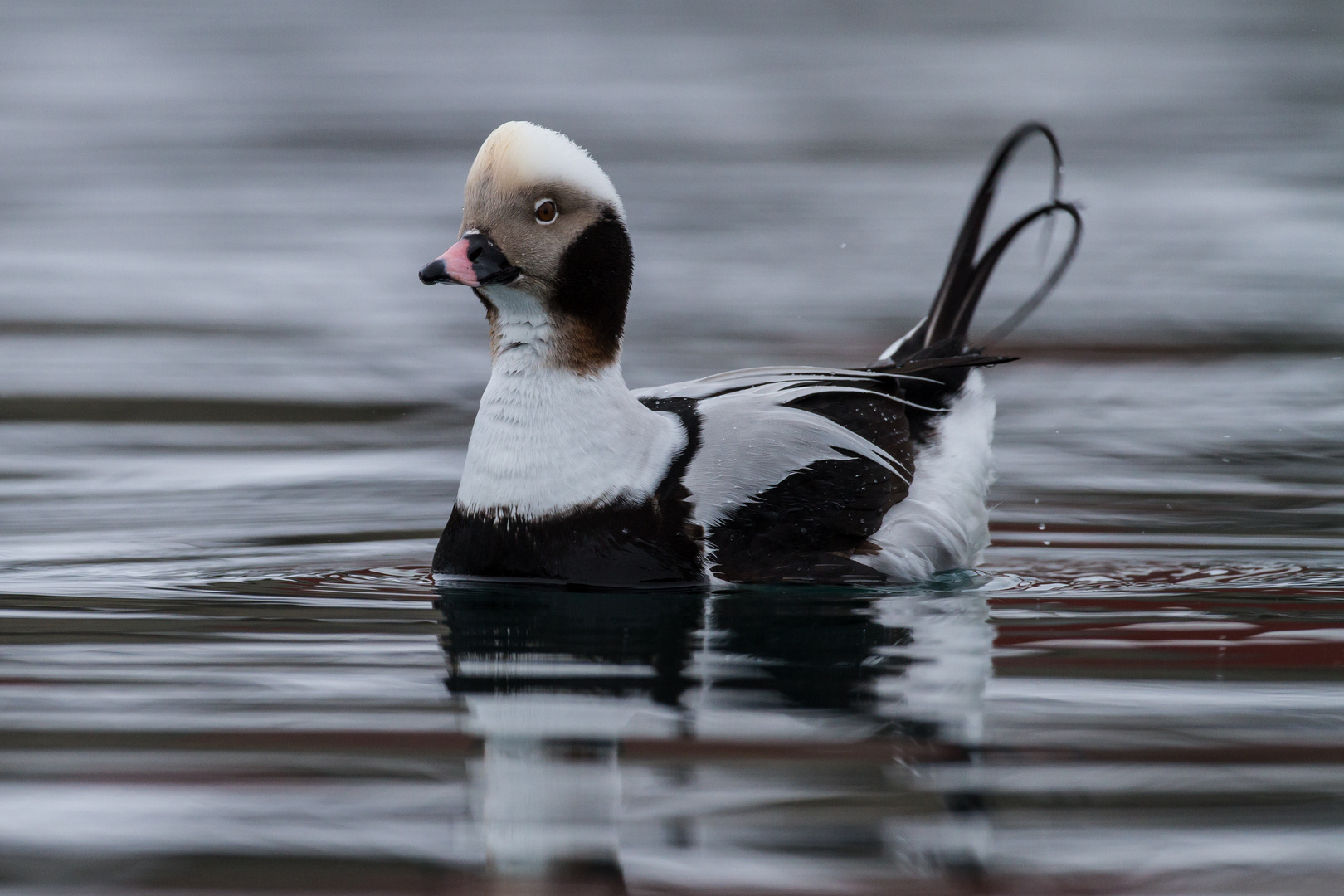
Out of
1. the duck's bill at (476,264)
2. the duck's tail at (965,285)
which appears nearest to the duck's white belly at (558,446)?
the duck's bill at (476,264)

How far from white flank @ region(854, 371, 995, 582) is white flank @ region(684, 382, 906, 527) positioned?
16 centimetres

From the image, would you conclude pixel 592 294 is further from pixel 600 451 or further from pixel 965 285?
pixel 965 285

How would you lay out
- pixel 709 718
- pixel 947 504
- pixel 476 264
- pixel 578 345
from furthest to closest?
1. pixel 947 504
2. pixel 578 345
3. pixel 476 264
4. pixel 709 718

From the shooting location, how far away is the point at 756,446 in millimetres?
4676

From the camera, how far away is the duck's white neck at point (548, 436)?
454 cm

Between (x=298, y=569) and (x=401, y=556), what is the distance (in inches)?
12.1

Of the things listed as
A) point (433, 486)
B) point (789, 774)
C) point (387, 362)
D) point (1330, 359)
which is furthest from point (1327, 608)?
point (387, 362)

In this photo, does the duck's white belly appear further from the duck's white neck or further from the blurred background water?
the blurred background water

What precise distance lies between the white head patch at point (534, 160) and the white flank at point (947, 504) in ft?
3.60

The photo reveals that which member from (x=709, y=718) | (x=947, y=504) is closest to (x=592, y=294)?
(x=947, y=504)

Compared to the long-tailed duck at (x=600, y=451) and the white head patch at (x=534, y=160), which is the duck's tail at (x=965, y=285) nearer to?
the long-tailed duck at (x=600, y=451)

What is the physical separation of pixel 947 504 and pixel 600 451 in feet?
3.34

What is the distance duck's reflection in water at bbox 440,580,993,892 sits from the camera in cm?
295

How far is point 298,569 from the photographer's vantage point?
200 inches
